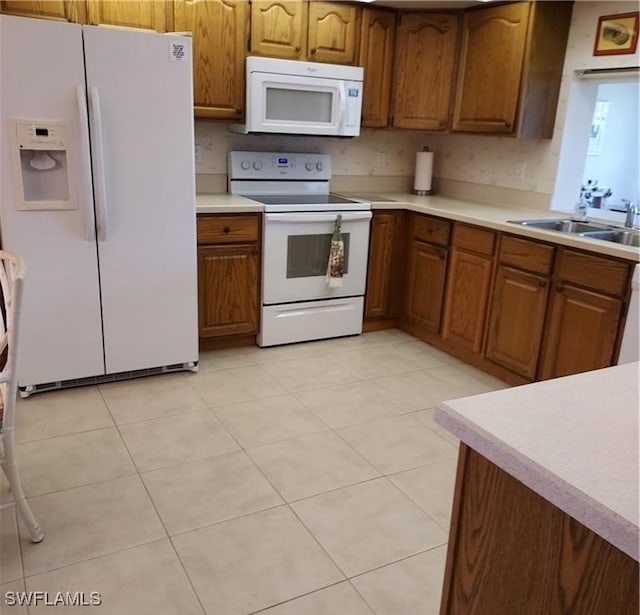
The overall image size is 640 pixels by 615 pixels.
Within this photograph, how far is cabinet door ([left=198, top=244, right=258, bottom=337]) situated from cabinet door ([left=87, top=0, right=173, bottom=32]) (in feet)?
3.98

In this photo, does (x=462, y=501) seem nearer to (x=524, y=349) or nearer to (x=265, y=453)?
(x=265, y=453)

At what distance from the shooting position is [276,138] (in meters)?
3.96

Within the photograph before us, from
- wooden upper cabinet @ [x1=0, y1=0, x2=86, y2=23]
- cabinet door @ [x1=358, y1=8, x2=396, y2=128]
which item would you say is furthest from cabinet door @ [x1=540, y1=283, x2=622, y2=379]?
wooden upper cabinet @ [x1=0, y1=0, x2=86, y2=23]

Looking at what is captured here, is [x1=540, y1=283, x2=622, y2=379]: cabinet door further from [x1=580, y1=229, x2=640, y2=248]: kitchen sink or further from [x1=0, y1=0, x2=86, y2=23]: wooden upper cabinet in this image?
[x1=0, y1=0, x2=86, y2=23]: wooden upper cabinet

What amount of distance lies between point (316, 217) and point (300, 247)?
0.67 feet

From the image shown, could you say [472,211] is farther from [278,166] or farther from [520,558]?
[520,558]

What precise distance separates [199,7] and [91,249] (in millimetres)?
1496

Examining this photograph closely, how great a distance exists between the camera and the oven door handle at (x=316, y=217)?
3.39 m

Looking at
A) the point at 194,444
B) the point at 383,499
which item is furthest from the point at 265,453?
the point at 383,499

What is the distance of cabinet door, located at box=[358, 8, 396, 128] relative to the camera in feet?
12.1

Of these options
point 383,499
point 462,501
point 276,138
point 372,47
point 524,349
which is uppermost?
point 372,47

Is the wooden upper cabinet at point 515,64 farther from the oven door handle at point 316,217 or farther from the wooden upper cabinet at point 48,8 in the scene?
the wooden upper cabinet at point 48,8

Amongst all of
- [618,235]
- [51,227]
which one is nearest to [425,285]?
[618,235]

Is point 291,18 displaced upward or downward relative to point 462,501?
upward
